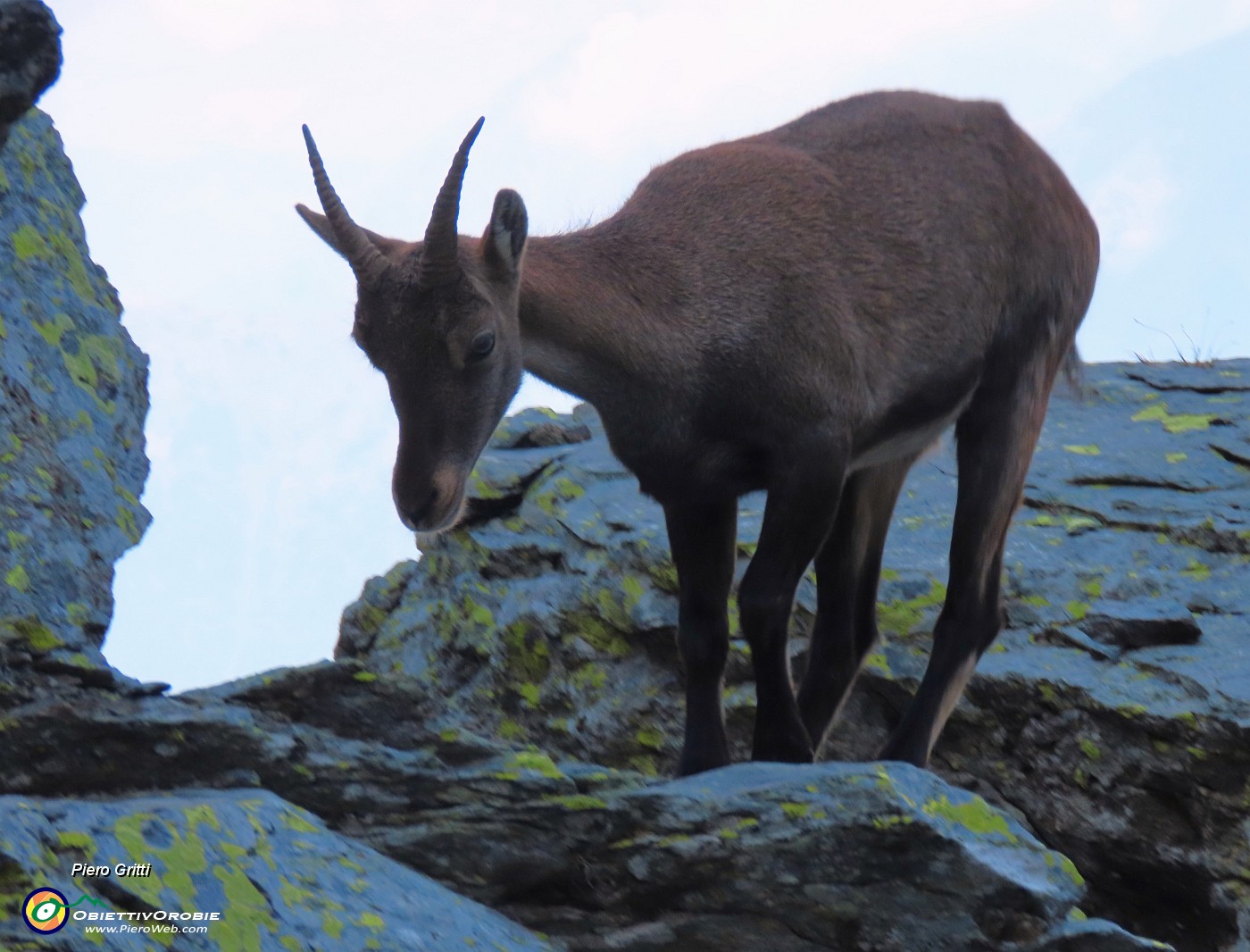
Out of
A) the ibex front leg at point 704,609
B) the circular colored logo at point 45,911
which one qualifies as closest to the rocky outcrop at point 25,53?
the ibex front leg at point 704,609

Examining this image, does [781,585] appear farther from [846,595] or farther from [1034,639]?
[1034,639]

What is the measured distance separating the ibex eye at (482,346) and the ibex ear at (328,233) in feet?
2.03

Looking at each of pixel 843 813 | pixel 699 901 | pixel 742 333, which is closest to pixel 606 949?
pixel 699 901

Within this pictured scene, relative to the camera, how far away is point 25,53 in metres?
5.27

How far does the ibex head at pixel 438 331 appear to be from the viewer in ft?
17.8

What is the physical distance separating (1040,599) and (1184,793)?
1442 mm

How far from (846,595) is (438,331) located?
8.79ft

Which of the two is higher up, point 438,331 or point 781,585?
point 438,331

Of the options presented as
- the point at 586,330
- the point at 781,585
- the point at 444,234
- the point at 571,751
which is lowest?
the point at 571,751

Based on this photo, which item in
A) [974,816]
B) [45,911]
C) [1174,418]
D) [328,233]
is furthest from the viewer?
[1174,418]

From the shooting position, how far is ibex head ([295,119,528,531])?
17.8 ft

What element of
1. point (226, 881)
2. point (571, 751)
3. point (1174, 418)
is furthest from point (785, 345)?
point (1174, 418)

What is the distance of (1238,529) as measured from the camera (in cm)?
792

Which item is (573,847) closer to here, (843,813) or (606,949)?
(606,949)
